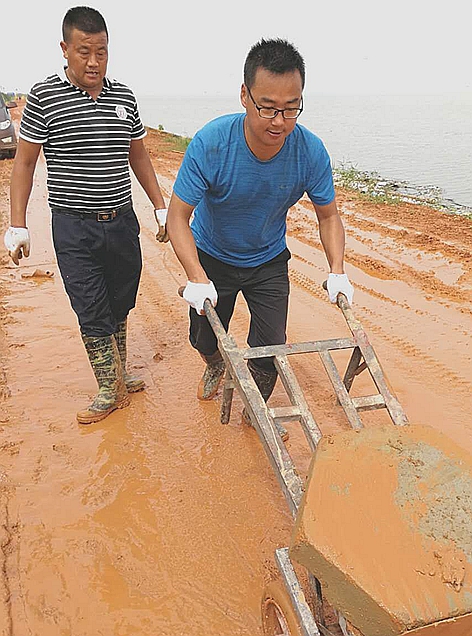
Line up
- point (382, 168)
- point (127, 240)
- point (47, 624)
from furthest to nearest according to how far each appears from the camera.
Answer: point (382, 168), point (127, 240), point (47, 624)

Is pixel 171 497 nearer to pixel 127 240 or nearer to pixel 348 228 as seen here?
pixel 127 240

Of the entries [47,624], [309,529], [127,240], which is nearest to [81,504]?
[47,624]

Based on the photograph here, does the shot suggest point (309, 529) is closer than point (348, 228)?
Yes

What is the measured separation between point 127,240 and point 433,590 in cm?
246

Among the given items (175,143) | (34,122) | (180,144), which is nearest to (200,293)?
(34,122)

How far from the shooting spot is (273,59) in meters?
2.26

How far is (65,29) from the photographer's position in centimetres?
281

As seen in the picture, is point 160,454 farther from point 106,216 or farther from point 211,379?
point 106,216

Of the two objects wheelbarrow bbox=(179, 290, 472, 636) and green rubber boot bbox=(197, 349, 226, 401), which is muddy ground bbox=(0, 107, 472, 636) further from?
wheelbarrow bbox=(179, 290, 472, 636)

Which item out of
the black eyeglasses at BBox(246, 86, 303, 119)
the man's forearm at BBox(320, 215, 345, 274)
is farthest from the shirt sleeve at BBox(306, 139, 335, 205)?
the black eyeglasses at BBox(246, 86, 303, 119)

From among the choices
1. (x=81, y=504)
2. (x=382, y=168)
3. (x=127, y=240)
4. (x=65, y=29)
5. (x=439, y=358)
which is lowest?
(x=382, y=168)

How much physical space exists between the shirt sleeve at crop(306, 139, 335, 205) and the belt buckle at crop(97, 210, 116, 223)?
1.10m

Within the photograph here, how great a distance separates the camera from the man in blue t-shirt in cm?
232

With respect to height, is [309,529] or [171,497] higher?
[309,529]
